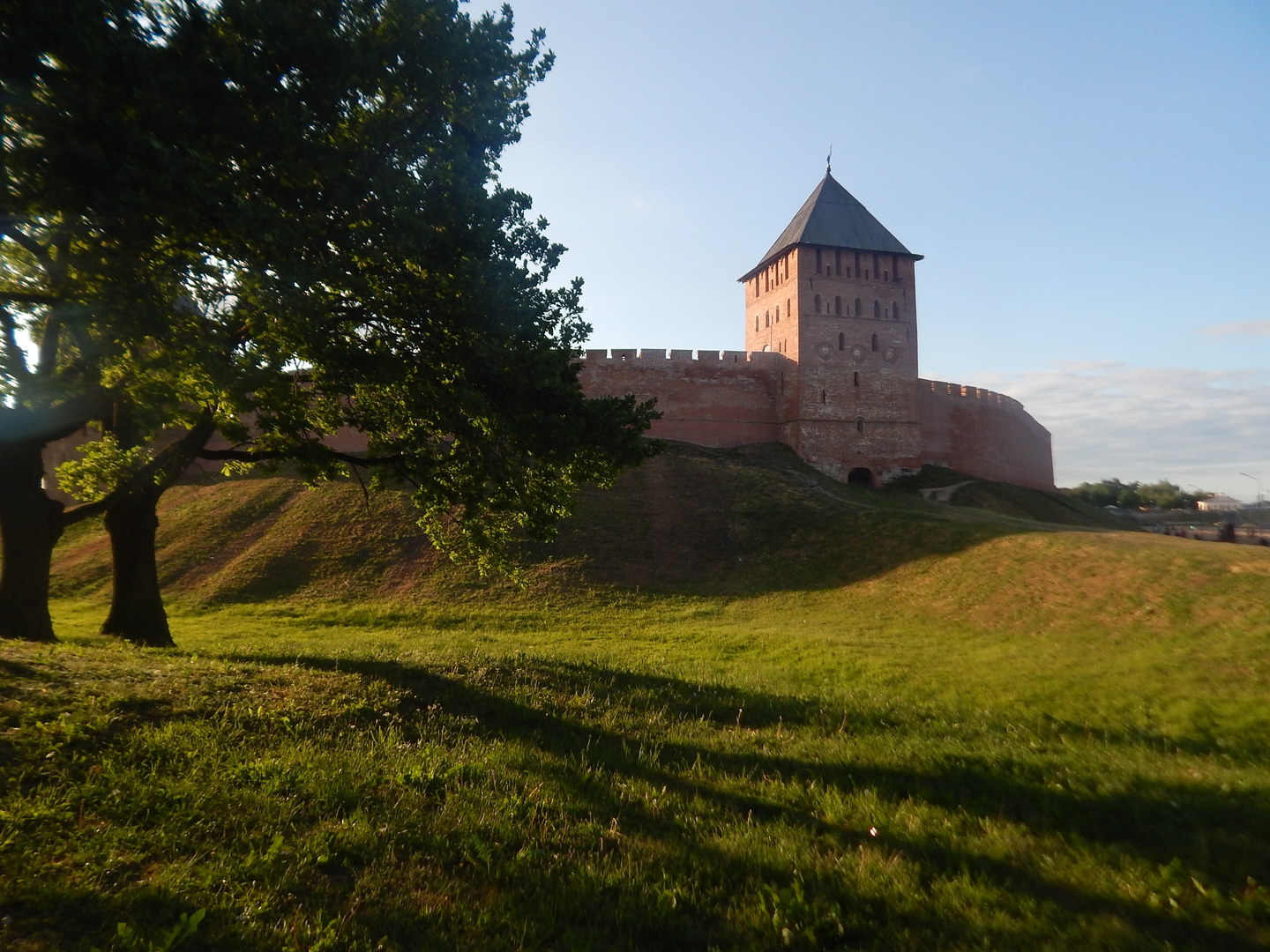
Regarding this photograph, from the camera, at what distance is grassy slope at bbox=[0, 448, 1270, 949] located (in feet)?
10.1

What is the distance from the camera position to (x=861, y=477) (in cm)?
3616

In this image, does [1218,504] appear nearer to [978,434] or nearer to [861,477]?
[978,434]

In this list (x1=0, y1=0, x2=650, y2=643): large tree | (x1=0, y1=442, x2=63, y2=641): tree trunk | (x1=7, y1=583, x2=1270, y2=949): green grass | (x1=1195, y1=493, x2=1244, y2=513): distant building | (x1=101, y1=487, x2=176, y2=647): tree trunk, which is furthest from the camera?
(x1=1195, y1=493, x2=1244, y2=513): distant building

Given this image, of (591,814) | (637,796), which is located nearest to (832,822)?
(637,796)

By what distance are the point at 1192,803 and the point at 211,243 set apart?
338 inches

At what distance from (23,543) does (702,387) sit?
94.1 feet

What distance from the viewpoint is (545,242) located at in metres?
9.16

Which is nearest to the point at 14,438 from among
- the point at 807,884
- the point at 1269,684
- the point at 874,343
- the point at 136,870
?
the point at 136,870

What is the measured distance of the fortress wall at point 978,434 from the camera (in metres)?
38.0

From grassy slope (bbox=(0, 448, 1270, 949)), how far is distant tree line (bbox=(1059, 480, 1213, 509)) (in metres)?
51.2

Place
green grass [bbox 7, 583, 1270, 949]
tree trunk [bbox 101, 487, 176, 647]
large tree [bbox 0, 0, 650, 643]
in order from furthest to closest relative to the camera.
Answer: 1. tree trunk [bbox 101, 487, 176, 647]
2. large tree [bbox 0, 0, 650, 643]
3. green grass [bbox 7, 583, 1270, 949]

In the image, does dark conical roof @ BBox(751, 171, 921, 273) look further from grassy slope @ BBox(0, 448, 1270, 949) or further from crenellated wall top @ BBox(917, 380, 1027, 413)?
grassy slope @ BBox(0, 448, 1270, 949)

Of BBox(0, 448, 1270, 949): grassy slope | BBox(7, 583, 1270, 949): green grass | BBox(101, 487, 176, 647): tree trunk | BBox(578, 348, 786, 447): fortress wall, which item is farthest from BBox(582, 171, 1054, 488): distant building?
BBox(7, 583, 1270, 949): green grass

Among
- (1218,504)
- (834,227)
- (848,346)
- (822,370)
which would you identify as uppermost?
(834,227)
